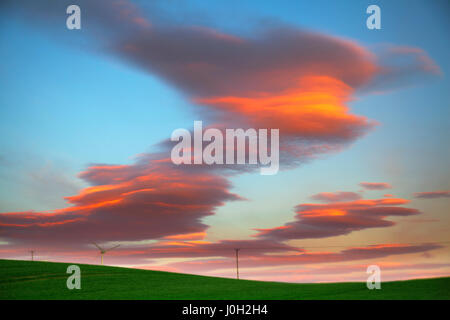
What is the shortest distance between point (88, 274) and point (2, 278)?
6.16 meters

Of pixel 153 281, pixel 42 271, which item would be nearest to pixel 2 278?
pixel 42 271

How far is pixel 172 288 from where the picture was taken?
1235 inches

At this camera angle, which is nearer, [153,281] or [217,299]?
[217,299]

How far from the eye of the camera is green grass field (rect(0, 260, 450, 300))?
2702 centimetres

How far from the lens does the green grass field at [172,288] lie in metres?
27.0
